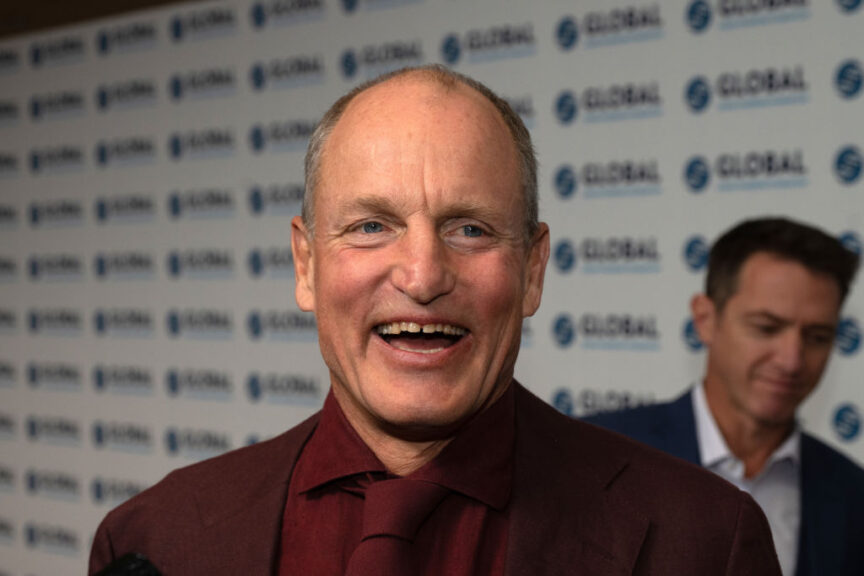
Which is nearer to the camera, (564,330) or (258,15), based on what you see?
(564,330)

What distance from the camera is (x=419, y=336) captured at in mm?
1159

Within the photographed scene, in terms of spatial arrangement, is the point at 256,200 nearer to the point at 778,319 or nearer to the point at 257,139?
the point at 257,139

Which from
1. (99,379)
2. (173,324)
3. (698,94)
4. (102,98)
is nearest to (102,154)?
(102,98)

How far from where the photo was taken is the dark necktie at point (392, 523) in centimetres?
111

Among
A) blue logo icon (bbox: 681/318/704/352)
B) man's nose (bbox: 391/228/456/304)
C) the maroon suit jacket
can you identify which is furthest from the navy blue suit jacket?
man's nose (bbox: 391/228/456/304)

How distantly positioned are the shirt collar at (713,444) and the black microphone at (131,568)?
1821 mm

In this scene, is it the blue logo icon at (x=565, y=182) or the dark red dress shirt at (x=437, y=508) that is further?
the blue logo icon at (x=565, y=182)

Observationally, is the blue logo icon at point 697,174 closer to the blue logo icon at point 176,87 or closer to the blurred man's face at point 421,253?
the blurred man's face at point 421,253

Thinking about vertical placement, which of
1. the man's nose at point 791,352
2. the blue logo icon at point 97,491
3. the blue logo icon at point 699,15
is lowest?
the blue logo icon at point 97,491

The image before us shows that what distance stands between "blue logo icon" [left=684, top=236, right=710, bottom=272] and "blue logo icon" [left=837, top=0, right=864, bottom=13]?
2.81ft

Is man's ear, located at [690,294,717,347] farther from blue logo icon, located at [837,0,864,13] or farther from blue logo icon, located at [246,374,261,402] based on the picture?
blue logo icon, located at [246,374,261,402]

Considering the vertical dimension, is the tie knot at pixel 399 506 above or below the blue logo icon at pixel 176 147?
below

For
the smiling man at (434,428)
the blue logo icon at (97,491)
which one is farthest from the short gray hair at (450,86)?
the blue logo icon at (97,491)

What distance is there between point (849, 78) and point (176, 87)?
3072 millimetres
